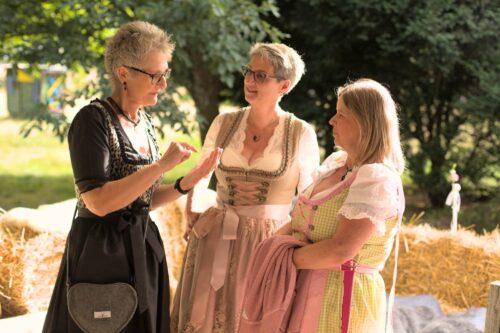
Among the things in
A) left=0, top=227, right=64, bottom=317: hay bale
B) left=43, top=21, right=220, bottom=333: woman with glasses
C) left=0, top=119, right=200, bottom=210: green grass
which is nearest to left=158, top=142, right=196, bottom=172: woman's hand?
left=43, top=21, right=220, bottom=333: woman with glasses

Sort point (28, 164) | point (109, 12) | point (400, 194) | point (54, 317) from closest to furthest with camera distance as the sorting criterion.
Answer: point (400, 194) < point (54, 317) < point (109, 12) < point (28, 164)

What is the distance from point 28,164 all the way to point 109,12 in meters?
4.02

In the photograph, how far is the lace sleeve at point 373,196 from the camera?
85.2 inches

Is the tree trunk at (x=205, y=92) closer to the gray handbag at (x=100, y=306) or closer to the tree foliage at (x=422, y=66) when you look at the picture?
the tree foliage at (x=422, y=66)

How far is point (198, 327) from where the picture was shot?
10.5 feet

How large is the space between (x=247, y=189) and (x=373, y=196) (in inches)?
41.6

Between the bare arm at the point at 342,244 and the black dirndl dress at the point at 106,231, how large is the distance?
0.60 m

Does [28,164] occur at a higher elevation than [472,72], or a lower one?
lower

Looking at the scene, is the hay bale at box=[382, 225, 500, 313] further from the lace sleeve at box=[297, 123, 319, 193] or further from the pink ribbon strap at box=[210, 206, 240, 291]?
the pink ribbon strap at box=[210, 206, 240, 291]

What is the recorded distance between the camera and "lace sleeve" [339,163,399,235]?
2.16m

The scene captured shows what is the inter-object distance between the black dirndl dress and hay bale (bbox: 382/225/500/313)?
255 centimetres

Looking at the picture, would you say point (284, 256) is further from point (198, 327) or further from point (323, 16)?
point (323, 16)

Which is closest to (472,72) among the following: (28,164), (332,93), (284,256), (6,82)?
(332,93)

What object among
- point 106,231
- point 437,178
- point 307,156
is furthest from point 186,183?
point 437,178
